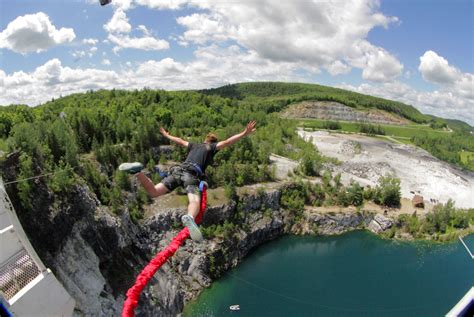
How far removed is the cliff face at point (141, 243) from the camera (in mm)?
17297

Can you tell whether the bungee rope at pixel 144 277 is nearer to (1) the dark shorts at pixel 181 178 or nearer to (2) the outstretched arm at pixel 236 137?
(1) the dark shorts at pixel 181 178

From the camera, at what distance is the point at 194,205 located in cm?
655

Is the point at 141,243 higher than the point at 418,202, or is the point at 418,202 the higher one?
the point at 418,202

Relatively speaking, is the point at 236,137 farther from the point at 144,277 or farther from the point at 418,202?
the point at 418,202

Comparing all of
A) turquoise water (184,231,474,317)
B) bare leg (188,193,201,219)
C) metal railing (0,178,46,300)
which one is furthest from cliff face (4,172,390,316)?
bare leg (188,193,201,219)

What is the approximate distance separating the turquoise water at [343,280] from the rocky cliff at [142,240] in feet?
5.41

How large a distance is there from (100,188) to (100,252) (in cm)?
1021

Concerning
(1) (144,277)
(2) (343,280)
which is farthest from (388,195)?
(1) (144,277)

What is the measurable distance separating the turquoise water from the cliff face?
5.91ft

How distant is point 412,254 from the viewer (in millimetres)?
39125

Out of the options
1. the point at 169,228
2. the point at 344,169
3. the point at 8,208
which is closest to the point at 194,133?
the point at 169,228

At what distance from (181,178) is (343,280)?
30530 mm

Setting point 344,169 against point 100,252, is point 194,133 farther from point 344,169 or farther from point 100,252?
point 100,252

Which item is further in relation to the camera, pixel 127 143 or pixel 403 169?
pixel 403 169
